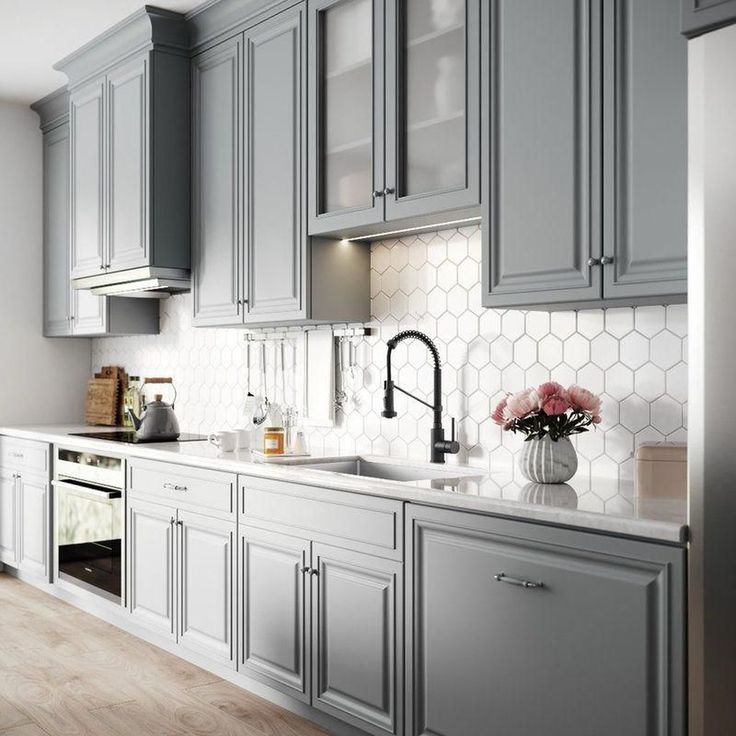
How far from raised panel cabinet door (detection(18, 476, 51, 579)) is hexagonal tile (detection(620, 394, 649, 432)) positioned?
3136 mm

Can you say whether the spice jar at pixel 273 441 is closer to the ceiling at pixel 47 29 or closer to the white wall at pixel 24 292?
the ceiling at pixel 47 29

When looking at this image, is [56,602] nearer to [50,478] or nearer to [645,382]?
[50,478]

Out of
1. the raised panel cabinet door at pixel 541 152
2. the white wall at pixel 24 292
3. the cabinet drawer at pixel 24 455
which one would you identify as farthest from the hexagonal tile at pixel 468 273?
the white wall at pixel 24 292

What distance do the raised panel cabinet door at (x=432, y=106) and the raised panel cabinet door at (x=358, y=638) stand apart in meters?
1.13

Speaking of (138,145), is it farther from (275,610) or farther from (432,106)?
(275,610)

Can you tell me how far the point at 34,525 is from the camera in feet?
16.0

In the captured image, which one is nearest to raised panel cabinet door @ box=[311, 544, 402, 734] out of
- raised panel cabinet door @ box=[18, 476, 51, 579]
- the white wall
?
raised panel cabinet door @ box=[18, 476, 51, 579]

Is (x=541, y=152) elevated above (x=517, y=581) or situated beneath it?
elevated above

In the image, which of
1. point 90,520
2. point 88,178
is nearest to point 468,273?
point 90,520

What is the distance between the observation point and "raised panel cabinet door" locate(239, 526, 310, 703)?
3051 millimetres

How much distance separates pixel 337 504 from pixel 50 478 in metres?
2.39

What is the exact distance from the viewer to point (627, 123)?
93.7 inches

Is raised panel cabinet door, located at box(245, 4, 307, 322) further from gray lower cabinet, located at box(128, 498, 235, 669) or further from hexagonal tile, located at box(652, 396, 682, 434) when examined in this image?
hexagonal tile, located at box(652, 396, 682, 434)

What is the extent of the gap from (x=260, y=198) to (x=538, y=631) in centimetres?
213
